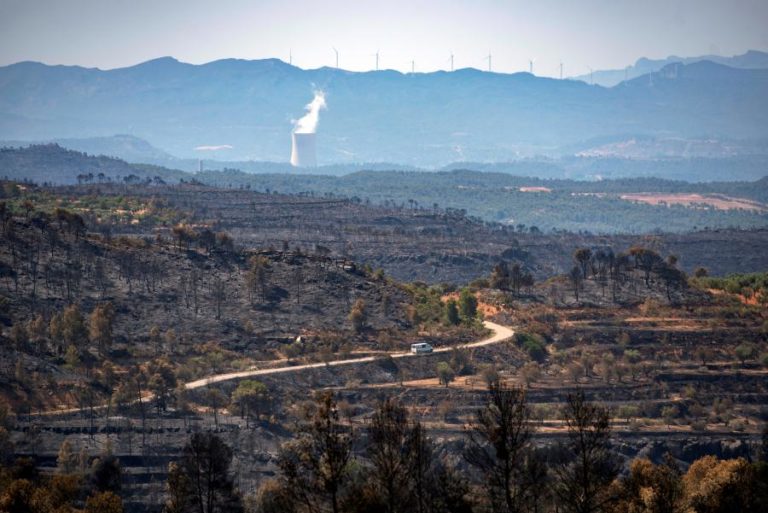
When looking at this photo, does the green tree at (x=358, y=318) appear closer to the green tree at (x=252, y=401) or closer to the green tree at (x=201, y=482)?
the green tree at (x=252, y=401)

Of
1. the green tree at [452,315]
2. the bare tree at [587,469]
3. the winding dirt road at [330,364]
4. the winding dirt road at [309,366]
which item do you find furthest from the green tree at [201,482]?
the green tree at [452,315]

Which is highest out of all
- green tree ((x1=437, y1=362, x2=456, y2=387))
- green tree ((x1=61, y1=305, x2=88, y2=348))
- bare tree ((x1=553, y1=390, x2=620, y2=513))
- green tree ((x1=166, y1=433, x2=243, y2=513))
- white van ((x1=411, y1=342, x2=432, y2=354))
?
bare tree ((x1=553, y1=390, x2=620, y2=513))

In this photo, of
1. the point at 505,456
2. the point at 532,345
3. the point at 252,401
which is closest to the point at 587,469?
the point at 505,456

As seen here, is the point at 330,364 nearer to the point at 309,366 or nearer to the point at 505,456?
the point at 309,366

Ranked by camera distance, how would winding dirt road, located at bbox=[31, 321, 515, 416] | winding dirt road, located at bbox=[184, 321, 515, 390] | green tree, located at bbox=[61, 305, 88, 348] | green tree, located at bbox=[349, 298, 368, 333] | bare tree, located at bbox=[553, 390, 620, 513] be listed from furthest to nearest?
green tree, located at bbox=[349, 298, 368, 333] < green tree, located at bbox=[61, 305, 88, 348] < winding dirt road, located at bbox=[184, 321, 515, 390] < winding dirt road, located at bbox=[31, 321, 515, 416] < bare tree, located at bbox=[553, 390, 620, 513]

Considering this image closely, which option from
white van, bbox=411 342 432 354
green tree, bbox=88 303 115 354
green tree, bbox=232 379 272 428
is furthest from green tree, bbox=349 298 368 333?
green tree, bbox=232 379 272 428

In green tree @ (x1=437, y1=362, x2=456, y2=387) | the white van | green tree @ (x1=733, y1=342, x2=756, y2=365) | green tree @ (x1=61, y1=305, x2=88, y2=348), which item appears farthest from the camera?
green tree @ (x1=733, y1=342, x2=756, y2=365)

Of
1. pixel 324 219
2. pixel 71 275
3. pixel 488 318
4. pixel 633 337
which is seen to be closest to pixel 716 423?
pixel 633 337

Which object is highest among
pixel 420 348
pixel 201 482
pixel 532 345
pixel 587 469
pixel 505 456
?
pixel 505 456

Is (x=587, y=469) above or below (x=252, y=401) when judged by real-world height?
above

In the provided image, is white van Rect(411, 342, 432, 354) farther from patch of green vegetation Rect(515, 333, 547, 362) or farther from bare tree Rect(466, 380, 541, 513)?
bare tree Rect(466, 380, 541, 513)

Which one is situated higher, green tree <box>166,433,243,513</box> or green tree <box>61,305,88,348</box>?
green tree <box>166,433,243,513</box>
